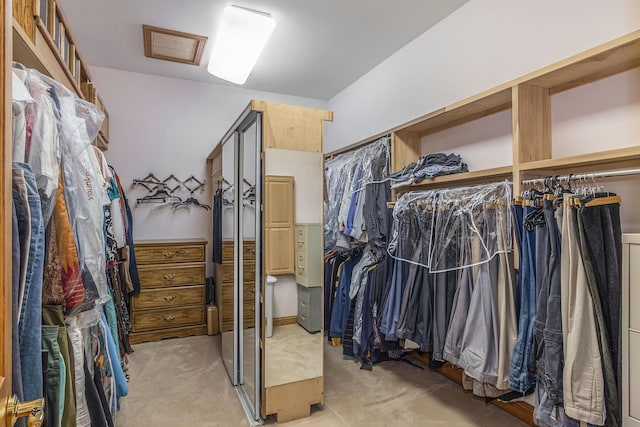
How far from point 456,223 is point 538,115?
0.73 metres

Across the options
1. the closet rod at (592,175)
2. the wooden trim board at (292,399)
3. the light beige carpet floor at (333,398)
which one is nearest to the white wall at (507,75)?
the closet rod at (592,175)

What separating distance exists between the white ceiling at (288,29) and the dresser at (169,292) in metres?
1.78

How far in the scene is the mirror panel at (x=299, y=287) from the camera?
2.08 meters

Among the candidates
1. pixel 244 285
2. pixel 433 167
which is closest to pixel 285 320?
pixel 244 285

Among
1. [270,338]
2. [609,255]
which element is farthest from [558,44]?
[270,338]

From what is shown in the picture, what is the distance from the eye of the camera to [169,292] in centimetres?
339

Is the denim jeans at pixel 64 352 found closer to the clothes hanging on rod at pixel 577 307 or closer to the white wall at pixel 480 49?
the clothes hanging on rod at pixel 577 307

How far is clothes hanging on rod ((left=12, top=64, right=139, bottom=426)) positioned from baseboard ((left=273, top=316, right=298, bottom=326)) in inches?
34.6

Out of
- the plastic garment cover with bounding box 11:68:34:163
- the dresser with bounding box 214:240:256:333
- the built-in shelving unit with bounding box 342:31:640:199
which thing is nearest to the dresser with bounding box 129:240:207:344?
the dresser with bounding box 214:240:256:333

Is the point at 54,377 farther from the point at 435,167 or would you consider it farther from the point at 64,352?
the point at 435,167

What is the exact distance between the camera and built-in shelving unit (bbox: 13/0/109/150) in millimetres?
1090

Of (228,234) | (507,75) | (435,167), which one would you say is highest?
(507,75)

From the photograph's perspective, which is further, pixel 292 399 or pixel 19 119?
pixel 292 399

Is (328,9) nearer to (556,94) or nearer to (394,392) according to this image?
(556,94)
